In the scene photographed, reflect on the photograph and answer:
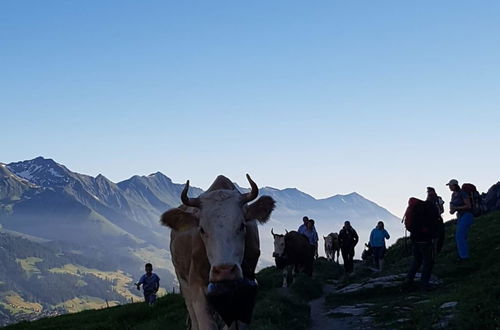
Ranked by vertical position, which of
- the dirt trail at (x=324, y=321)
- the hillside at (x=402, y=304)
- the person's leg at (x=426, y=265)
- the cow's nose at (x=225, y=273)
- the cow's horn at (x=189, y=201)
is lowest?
the dirt trail at (x=324, y=321)

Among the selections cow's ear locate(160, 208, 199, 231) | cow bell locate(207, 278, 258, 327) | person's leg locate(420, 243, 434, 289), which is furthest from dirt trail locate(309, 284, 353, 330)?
cow bell locate(207, 278, 258, 327)

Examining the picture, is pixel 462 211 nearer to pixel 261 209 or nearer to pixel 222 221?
pixel 261 209

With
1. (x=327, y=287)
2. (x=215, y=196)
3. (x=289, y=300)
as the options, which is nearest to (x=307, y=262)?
(x=327, y=287)

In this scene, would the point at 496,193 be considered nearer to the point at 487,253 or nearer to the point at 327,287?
the point at 327,287

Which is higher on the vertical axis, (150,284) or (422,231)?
(422,231)

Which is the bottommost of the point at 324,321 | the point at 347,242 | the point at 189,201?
the point at 324,321

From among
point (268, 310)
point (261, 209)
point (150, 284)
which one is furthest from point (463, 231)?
point (150, 284)

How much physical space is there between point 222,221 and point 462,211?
1320cm

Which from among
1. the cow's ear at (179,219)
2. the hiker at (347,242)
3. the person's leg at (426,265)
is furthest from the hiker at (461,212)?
the cow's ear at (179,219)

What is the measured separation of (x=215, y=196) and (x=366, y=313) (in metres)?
7.50

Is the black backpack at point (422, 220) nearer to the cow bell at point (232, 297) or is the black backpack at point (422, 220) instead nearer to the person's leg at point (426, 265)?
the person's leg at point (426, 265)

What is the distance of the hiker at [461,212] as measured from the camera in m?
18.5

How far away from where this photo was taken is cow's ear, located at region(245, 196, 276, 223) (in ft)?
29.2

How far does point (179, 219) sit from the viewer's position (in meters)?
9.13
